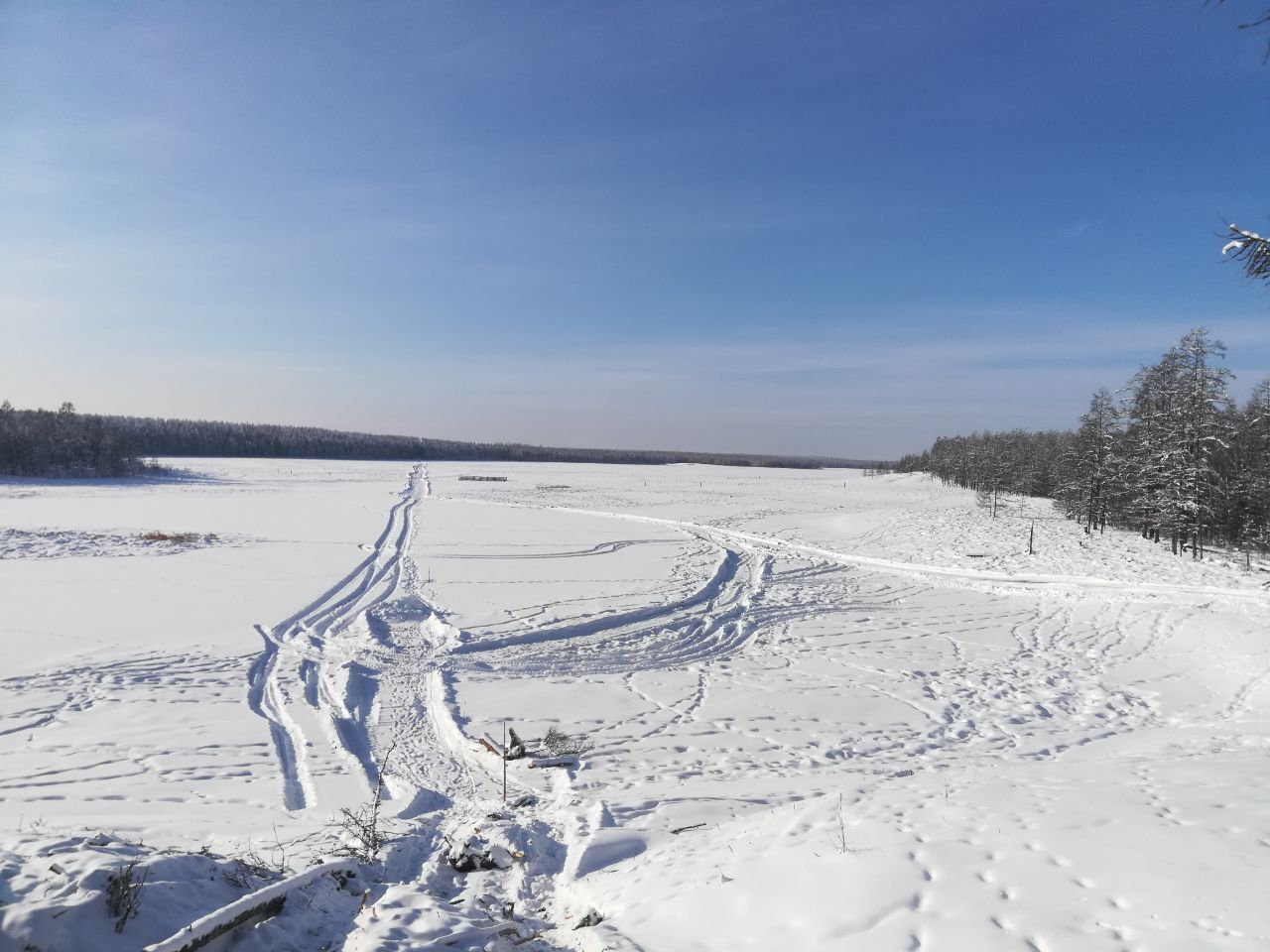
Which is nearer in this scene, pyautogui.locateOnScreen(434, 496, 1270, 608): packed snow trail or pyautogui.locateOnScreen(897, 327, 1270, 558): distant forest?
pyautogui.locateOnScreen(434, 496, 1270, 608): packed snow trail

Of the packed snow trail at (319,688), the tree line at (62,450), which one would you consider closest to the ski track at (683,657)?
the packed snow trail at (319,688)

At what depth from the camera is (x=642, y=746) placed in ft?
31.0

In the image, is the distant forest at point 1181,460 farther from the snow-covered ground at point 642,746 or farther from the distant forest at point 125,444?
the distant forest at point 125,444

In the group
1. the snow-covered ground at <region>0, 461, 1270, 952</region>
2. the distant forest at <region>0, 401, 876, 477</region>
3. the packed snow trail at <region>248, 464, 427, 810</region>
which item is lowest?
the packed snow trail at <region>248, 464, 427, 810</region>

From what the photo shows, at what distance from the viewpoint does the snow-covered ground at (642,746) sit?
4.59 meters

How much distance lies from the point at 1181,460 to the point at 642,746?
108ft

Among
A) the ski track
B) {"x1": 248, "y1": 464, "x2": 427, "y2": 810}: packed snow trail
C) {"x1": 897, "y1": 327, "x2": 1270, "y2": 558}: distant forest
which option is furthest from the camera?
{"x1": 897, "y1": 327, "x2": 1270, "y2": 558}: distant forest

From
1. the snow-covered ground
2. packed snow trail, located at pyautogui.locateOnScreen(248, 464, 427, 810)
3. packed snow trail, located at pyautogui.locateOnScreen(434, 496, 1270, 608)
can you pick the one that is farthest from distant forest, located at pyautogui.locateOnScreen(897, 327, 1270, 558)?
packed snow trail, located at pyautogui.locateOnScreen(248, 464, 427, 810)

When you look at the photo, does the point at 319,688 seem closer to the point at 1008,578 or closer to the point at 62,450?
the point at 1008,578

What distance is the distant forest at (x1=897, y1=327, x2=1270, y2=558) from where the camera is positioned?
29.0 meters

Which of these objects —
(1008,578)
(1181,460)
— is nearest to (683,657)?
(1008,578)

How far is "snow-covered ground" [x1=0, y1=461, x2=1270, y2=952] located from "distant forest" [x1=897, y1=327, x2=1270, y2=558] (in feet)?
19.2

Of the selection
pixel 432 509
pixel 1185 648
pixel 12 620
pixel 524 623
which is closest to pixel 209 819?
pixel 524 623

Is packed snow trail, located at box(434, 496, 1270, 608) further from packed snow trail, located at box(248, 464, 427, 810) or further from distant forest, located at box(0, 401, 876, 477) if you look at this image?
distant forest, located at box(0, 401, 876, 477)
